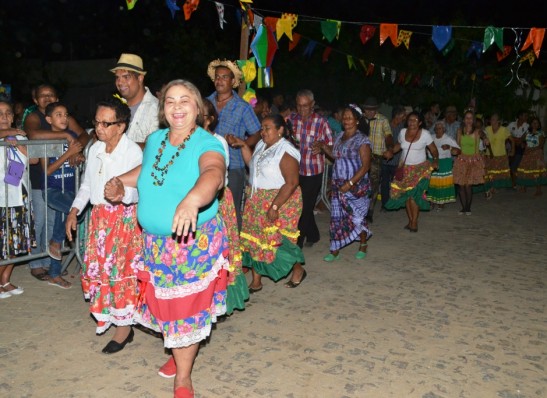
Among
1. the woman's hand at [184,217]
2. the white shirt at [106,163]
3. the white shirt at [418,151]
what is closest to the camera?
the woman's hand at [184,217]

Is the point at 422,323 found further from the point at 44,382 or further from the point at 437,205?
the point at 437,205

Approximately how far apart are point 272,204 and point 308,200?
6.78 ft

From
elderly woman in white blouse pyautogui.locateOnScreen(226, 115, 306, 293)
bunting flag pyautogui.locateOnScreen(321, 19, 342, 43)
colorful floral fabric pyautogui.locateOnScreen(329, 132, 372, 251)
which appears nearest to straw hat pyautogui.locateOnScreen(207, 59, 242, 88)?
elderly woman in white blouse pyautogui.locateOnScreen(226, 115, 306, 293)

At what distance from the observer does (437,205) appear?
1193 centimetres

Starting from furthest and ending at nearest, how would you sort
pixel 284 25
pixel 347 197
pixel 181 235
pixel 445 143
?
pixel 445 143 → pixel 284 25 → pixel 347 197 → pixel 181 235

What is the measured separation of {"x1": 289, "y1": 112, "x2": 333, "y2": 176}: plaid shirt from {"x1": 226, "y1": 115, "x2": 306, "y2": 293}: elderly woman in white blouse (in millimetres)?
1513

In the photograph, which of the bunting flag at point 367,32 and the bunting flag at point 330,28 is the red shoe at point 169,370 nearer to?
the bunting flag at point 330,28

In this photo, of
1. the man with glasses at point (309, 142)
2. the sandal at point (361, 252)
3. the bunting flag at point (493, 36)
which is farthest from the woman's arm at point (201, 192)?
the bunting flag at point (493, 36)

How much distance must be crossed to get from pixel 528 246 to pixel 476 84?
1690cm

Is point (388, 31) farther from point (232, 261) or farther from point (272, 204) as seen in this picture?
point (232, 261)

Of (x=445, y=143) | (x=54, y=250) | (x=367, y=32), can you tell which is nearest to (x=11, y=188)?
(x=54, y=250)

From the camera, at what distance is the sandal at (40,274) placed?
630 centimetres

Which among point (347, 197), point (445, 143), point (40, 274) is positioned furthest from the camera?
point (445, 143)

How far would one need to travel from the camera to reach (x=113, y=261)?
4.50 m
